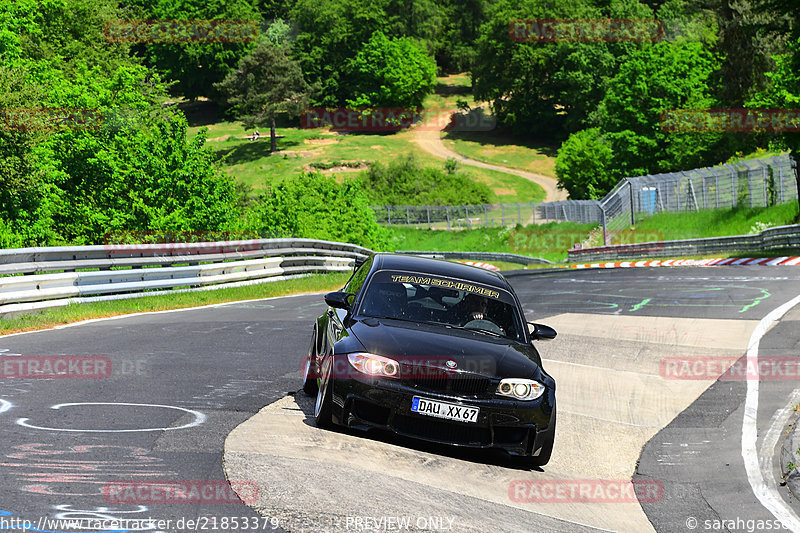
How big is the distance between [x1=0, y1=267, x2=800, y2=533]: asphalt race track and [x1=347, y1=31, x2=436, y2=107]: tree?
121 meters

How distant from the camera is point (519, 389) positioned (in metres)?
7.50

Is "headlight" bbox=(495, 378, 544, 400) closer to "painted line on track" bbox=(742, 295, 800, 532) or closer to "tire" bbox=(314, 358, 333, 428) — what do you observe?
"tire" bbox=(314, 358, 333, 428)

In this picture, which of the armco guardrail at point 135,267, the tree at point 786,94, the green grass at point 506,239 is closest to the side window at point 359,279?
the armco guardrail at point 135,267

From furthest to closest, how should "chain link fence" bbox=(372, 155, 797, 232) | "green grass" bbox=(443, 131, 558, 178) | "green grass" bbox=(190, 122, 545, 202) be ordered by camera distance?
"green grass" bbox=(443, 131, 558, 178) → "green grass" bbox=(190, 122, 545, 202) → "chain link fence" bbox=(372, 155, 797, 232)

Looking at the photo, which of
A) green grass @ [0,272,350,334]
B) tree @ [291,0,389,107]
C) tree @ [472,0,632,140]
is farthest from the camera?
tree @ [291,0,389,107]

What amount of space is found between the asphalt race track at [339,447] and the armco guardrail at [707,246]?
73.8 ft

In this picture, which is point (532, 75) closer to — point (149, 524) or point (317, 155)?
point (317, 155)

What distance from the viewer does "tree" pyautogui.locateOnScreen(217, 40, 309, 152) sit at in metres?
118

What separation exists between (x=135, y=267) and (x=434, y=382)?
15.1 meters

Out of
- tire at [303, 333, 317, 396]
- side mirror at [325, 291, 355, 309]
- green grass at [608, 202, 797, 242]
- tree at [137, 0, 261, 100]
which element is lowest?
green grass at [608, 202, 797, 242]

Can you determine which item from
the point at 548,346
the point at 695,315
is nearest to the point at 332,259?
the point at 695,315

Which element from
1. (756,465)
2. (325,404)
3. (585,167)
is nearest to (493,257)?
(585,167)

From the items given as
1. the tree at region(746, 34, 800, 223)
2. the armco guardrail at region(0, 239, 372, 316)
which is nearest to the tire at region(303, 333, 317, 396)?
the armco guardrail at region(0, 239, 372, 316)

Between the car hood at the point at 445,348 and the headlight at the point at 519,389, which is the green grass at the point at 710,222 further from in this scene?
the headlight at the point at 519,389
